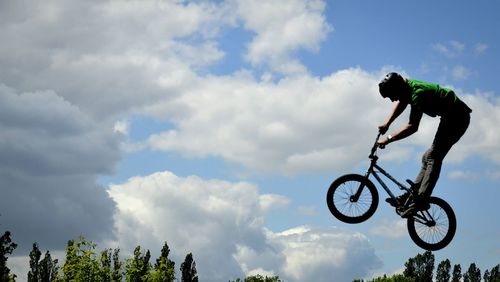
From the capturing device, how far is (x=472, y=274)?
117 metres

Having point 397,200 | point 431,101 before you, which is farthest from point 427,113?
point 397,200

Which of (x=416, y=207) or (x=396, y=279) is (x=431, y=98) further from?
(x=396, y=279)

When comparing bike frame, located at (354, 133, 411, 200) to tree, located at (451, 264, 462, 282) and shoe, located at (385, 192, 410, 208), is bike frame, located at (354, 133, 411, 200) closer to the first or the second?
shoe, located at (385, 192, 410, 208)

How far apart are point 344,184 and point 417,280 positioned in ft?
350

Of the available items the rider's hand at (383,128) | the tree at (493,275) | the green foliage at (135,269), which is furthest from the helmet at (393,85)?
the tree at (493,275)

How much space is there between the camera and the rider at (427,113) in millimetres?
11742

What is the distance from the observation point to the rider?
11.7 m

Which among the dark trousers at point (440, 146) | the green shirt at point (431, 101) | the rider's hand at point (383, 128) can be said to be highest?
the green shirt at point (431, 101)

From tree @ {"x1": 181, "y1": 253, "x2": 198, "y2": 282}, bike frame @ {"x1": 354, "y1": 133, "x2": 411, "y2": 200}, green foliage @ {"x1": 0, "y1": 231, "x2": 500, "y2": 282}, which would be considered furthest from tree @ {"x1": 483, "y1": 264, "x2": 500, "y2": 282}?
bike frame @ {"x1": 354, "y1": 133, "x2": 411, "y2": 200}

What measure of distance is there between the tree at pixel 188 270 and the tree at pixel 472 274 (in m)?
54.4

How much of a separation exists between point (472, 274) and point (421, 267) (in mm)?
11883

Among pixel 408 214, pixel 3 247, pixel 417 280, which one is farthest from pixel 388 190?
pixel 417 280

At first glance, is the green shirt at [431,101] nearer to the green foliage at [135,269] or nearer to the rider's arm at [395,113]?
the rider's arm at [395,113]

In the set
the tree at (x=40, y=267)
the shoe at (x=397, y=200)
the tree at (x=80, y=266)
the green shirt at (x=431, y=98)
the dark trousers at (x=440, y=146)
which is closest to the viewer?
the green shirt at (x=431, y=98)
